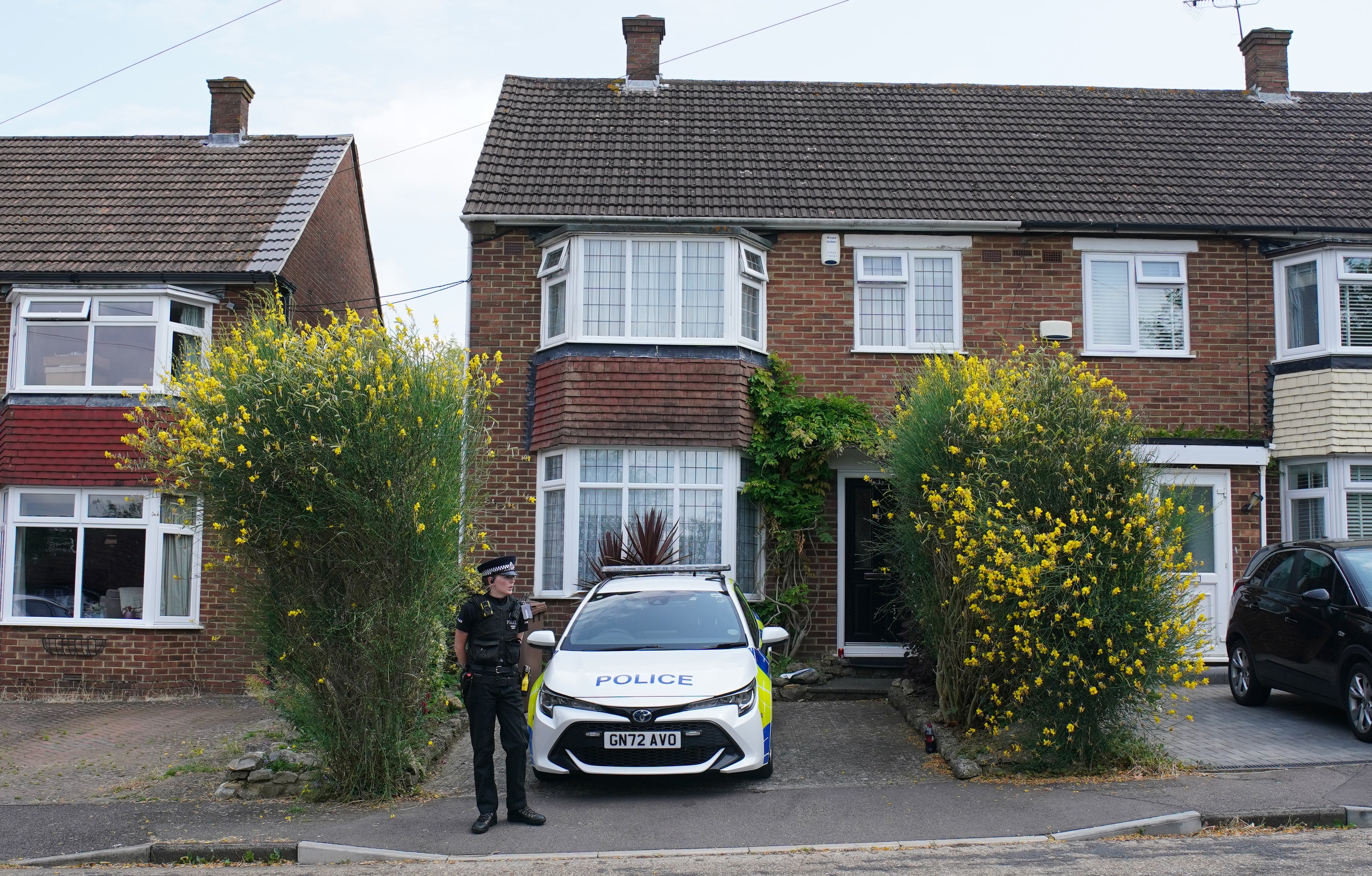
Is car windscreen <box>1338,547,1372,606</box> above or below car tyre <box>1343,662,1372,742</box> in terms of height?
above

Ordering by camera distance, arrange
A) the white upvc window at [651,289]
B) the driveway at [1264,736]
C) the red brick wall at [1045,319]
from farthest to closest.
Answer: the red brick wall at [1045,319] → the white upvc window at [651,289] → the driveway at [1264,736]

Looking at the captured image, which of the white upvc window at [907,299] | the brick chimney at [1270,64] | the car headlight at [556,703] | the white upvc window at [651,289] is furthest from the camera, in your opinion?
the brick chimney at [1270,64]

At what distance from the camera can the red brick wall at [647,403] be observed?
13.0 metres

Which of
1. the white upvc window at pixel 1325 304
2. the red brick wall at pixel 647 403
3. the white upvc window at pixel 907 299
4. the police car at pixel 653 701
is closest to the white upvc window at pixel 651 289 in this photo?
the red brick wall at pixel 647 403

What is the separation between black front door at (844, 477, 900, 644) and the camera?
43.9 feet

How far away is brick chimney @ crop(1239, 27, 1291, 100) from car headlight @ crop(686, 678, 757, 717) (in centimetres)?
1403

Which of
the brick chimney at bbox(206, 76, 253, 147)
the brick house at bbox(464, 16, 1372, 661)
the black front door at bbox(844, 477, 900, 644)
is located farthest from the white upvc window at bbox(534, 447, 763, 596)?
the brick chimney at bbox(206, 76, 253, 147)

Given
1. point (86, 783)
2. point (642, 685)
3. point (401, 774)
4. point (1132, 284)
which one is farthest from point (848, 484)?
point (86, 783)

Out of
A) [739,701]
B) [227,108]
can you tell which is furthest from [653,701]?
[227,108]

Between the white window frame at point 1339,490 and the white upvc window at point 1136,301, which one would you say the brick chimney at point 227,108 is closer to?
the white upvc window at point 1136,301

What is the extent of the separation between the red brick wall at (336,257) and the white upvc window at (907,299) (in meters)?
6.29

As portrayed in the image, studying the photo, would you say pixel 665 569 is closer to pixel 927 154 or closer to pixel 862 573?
pixel 862 573

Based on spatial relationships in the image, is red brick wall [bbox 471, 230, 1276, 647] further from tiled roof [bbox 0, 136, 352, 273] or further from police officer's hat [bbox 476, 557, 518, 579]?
police officer's hat [bbox 476, 557, 518, 579]

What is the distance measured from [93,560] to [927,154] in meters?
11.9
